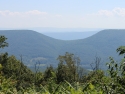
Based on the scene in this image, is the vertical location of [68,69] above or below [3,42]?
below

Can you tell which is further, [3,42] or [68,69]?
[3,42]

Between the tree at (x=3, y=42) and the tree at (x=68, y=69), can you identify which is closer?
the tree at (x=68, y=69)

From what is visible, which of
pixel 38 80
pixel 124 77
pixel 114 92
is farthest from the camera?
pixel 38 80

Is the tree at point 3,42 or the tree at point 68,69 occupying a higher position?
the tree at point 3,42

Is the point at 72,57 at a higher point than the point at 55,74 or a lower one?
higher

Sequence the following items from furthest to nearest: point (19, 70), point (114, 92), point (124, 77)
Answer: point (19, 70), point (124, 77), point (114, 92)

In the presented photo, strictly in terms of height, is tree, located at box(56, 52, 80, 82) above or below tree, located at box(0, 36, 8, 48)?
below

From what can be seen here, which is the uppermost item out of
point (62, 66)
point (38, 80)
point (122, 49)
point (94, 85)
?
point (122, 49)

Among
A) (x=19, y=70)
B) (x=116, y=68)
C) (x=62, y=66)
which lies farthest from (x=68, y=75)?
(x=116, y=68)

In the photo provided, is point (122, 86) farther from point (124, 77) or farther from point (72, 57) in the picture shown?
point (72, 57)

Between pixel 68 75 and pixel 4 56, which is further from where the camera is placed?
pixel 4 56

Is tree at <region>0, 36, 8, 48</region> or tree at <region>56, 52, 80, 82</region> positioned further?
tree at <region>0, 36, 8, 48</region>
